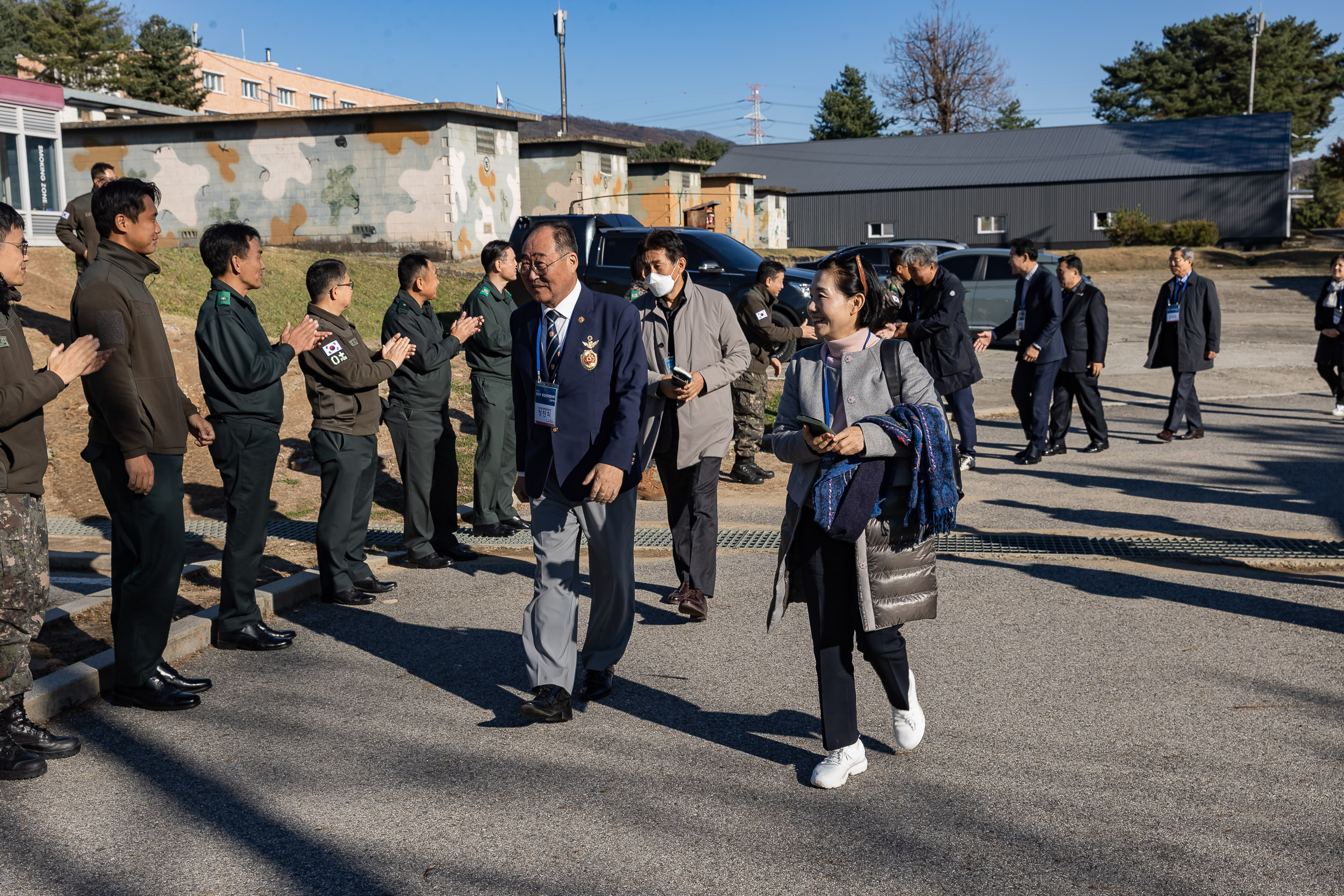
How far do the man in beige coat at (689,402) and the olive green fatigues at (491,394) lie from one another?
2.00m

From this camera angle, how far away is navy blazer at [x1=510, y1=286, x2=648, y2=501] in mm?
4629

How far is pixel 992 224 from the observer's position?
5403 centimetres

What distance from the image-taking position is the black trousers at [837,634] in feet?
12.8

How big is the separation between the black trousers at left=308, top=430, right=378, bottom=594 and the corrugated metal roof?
168ft

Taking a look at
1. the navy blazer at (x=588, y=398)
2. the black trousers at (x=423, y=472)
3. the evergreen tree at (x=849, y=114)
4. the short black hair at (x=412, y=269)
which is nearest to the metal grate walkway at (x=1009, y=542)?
the black trousers at (x=423, y=472)

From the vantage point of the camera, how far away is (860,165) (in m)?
57.3

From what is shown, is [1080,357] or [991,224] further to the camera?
[991,224]

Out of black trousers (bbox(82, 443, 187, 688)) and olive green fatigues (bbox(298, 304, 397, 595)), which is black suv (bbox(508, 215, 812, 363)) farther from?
black trousers (bbox(82, 443, 187, 688))

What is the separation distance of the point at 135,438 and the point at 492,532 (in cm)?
385

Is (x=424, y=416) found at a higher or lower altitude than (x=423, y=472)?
higher

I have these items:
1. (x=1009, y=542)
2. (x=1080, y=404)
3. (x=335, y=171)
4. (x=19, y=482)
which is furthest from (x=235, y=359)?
(x=335, y=171)

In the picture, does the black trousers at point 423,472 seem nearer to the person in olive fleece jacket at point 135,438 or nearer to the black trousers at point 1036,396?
the person in olive fleece jacket at point 135,438

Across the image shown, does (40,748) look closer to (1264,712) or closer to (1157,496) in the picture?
(1264,712)

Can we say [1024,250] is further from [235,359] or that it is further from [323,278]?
[235,359]
